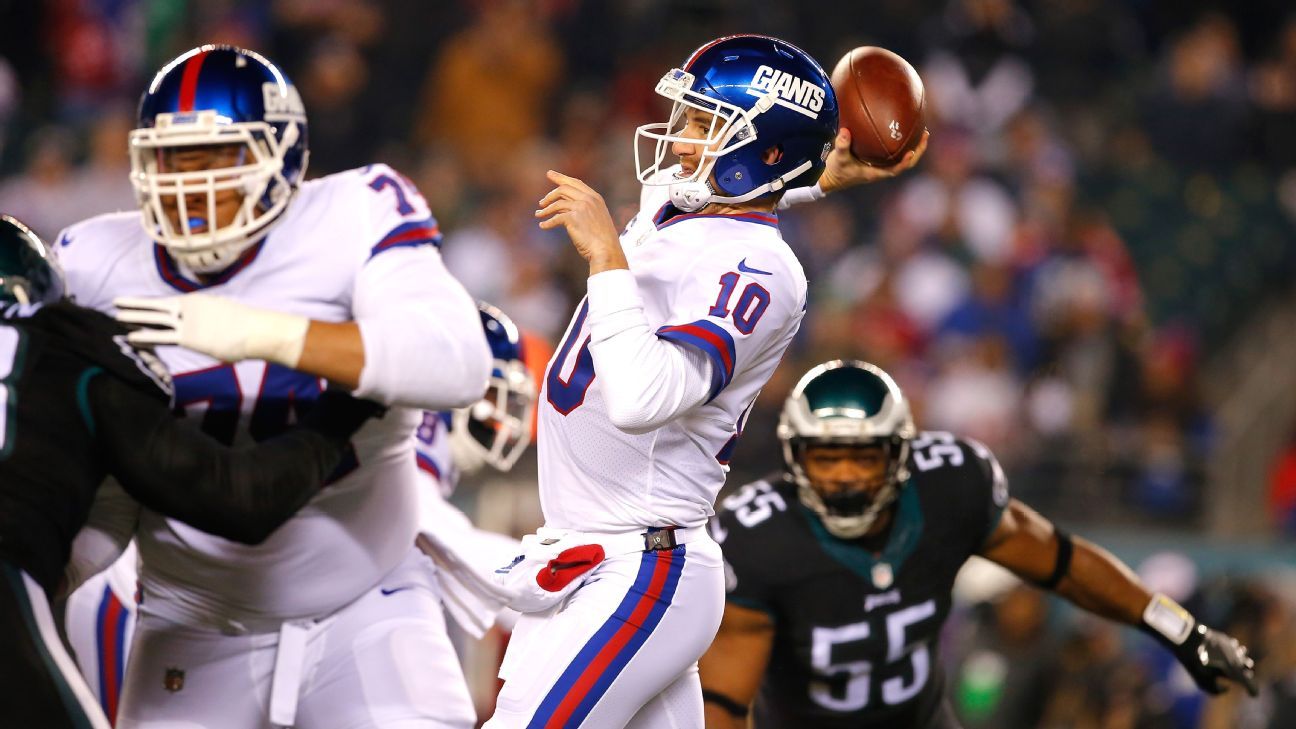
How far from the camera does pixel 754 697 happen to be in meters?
4.31

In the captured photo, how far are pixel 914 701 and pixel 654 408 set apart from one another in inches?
62.4

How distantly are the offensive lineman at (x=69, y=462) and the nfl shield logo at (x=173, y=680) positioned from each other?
0.59 meters

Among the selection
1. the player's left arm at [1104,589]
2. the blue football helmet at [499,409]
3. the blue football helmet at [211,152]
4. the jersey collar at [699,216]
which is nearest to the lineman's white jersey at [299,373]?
the blue football helmet at [211,152]

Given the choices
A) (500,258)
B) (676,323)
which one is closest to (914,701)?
(676,323)

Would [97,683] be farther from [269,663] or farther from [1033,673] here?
[1033,673]

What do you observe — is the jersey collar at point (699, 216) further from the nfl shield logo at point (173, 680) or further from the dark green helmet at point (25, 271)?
the nfl shield logo at point (173, 680)

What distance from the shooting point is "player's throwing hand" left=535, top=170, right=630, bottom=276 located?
3.12m

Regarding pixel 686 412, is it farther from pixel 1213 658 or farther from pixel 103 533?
pixel 1213 658

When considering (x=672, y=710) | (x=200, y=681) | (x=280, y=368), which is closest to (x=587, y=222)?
(x=280, y=368)

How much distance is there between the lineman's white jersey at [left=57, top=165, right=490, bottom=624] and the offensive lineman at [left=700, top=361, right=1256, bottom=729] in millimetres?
1032

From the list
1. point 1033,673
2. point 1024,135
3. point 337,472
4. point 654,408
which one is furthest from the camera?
point 1024,135

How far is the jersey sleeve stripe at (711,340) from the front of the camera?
3078 mm

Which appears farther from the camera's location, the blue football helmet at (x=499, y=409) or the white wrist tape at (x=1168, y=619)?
the blue football helmet at (x=499, y=409)

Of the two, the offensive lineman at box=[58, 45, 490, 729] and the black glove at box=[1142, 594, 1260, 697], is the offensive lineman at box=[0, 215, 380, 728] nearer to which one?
the offensive lineman at box=[58, 45, 490, 729]
